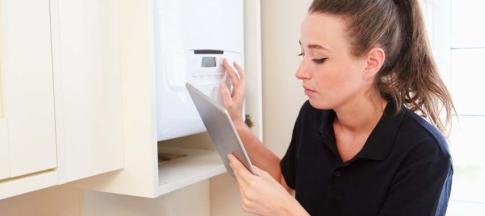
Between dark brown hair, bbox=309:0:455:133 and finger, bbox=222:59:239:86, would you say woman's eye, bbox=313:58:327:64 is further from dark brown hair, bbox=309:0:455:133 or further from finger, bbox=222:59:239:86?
finger, bbox=222:59:239:86

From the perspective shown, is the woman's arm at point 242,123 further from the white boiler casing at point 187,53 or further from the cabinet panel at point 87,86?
the cabinet panel at point 87,86

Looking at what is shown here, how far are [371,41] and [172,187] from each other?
0.54 m

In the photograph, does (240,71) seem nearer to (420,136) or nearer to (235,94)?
(235,94)

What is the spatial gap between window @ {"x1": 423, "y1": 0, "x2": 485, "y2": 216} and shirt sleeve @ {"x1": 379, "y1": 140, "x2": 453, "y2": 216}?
Answer: 1.72ft

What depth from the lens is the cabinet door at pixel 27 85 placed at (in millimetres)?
744

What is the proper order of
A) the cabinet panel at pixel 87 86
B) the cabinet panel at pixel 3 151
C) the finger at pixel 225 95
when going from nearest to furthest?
1. the cabinet panel at pixel 3 151
2. the cabinet panel at pixel 87 86
3. the finger at pixel 225 95

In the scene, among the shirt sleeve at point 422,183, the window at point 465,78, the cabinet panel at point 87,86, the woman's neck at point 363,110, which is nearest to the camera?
the cabinet panel at point 87,86

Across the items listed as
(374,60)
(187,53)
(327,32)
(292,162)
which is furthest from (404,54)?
(187,53)

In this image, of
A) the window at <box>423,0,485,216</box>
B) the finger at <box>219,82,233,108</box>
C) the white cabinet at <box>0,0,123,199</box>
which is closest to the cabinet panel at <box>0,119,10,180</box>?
the white cabinet at <box>0,0,123,199</box>

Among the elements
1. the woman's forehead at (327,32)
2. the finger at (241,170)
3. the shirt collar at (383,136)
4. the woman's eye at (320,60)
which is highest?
the woman's forehead at (327,32)

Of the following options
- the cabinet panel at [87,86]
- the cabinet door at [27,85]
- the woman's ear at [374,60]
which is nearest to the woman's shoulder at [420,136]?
the woman's ear at [374,60]

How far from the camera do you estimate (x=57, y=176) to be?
0.85m

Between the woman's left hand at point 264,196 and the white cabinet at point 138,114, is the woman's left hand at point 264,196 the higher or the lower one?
the lower one

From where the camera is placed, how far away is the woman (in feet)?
3.19
